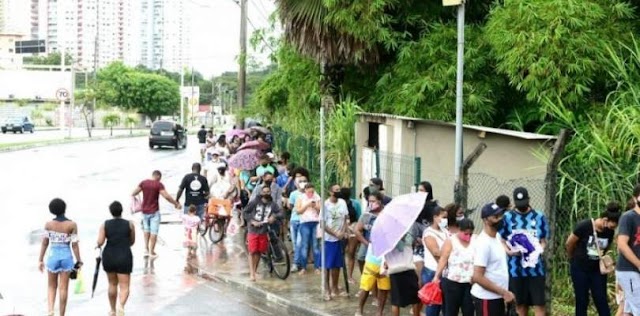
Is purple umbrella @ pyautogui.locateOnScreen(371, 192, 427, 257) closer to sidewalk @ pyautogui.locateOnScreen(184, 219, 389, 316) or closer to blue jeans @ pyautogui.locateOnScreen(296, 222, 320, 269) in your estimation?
sidewalk @ pyautogui.locateOnScreen(184, 219, 389, 316)

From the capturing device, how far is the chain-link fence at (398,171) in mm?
13922

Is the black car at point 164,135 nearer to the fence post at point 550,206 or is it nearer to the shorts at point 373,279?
the shorts at point 373,279

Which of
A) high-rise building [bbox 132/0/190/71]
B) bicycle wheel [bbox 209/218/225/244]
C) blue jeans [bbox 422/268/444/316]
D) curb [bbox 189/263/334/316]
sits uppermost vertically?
high-rise building [bbox 132/0/190/71]

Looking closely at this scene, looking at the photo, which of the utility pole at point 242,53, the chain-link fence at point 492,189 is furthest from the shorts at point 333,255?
the utility pole at point 242,53

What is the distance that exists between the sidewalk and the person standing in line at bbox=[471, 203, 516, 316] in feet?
11.6

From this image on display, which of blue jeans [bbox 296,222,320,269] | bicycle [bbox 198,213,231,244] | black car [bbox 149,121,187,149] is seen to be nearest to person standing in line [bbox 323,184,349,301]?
blue jeans [bbox 296,222,320,269]

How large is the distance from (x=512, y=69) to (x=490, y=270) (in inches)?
218

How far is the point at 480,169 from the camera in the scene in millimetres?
12797

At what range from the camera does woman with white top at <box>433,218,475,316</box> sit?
8.50 meters

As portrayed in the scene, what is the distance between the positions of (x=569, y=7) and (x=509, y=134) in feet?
6.82

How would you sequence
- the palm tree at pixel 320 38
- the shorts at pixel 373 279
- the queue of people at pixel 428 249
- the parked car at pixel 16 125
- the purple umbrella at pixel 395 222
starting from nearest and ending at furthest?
the queue of people at pixel 428 249, the purple umbrella at pixel 395 222, the shorts at pixel 373 279, the palm tree at pixel 320 38, the parked car at pixel 16 125

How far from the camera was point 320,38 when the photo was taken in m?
17.0

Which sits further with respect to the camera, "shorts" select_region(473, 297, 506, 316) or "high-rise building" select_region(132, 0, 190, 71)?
"high-rise building" select_region(132, 0, 190, 71)

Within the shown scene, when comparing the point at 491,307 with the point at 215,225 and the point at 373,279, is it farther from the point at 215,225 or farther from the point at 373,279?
the point at 215,225
